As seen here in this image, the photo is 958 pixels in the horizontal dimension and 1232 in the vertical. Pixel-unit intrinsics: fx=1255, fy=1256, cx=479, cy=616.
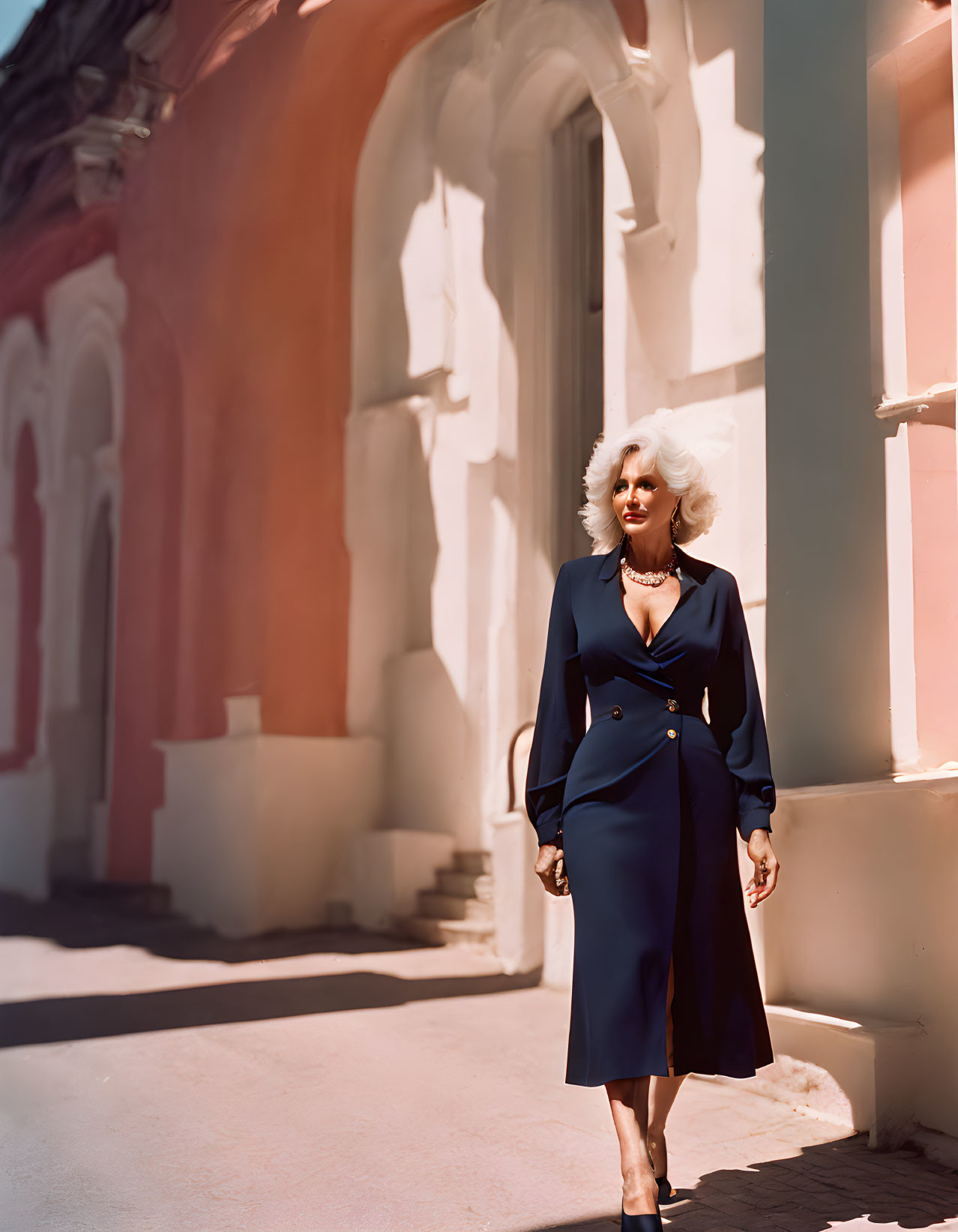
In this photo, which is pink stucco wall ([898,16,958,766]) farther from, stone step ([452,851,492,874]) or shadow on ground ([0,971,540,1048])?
stone step ([452,851,492,874])

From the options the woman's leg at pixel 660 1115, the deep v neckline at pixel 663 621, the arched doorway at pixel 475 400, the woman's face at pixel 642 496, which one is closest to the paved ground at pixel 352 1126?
the woman's leg at pixel 660 1115

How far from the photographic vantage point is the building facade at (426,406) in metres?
4.02

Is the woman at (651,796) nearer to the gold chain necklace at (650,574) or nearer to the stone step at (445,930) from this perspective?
the gold chain necklace at (650,574)

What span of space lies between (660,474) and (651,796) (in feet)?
2.34

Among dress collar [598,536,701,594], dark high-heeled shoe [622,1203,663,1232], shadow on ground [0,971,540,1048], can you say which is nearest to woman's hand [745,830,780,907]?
dress collar [598,536,701,594]

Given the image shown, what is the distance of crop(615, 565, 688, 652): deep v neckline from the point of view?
2750 millimetres

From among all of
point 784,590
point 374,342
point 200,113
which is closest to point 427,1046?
point 784,590

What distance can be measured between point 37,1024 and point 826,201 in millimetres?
4092

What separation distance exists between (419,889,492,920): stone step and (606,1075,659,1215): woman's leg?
3682 millimetres

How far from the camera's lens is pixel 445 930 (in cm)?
627

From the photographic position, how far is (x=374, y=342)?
7.55m

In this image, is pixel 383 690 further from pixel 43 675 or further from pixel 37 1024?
pixel 37 1024

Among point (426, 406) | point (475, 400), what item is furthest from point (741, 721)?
point (426, 406)

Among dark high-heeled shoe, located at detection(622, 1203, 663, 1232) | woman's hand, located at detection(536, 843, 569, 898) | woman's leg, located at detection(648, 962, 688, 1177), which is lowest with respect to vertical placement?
dark high-heeled shoe, located at detection(622, 1203, 663, 1232)
